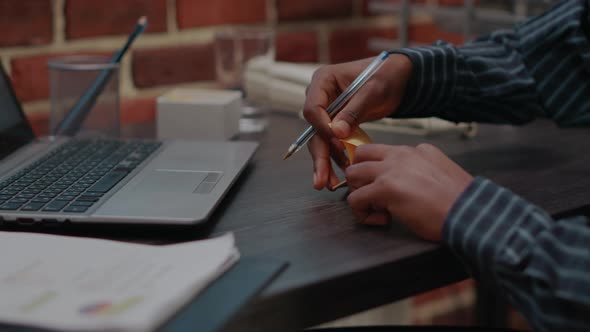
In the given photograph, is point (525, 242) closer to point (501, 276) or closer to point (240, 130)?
point (501, 276)

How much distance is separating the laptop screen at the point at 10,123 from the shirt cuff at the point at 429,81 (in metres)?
0.46

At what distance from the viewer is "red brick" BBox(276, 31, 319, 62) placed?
1.42 meters

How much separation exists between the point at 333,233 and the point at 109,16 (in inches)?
27.5

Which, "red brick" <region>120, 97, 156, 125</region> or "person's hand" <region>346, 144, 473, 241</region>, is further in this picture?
"red brick" <region>120, 97, 156, 125</region>

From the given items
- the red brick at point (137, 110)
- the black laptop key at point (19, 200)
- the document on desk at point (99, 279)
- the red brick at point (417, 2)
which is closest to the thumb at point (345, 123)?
the document on desk at point (99, 279)

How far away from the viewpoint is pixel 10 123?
92cm

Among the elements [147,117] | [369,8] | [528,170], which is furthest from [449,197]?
[369,8]

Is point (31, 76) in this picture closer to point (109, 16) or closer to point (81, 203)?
point (109, 16)

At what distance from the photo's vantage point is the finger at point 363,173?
0.68 meters

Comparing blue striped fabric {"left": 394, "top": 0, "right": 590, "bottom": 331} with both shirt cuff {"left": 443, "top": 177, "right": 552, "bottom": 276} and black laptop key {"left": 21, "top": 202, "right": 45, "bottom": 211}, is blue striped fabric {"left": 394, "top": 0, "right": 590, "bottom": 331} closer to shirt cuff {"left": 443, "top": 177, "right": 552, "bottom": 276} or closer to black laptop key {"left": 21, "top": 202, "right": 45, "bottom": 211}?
shirt cuff {"left": 443, "top": 177, "right": 552, "bottom": 276}

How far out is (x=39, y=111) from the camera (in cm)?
119

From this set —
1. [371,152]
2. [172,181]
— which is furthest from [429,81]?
[172,181]

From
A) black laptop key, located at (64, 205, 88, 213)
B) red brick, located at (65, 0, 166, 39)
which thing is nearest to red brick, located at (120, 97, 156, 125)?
red brick, located at (65, 0, 166, 39)

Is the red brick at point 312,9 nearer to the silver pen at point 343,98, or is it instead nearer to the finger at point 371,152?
the silver pen at point 343,98
